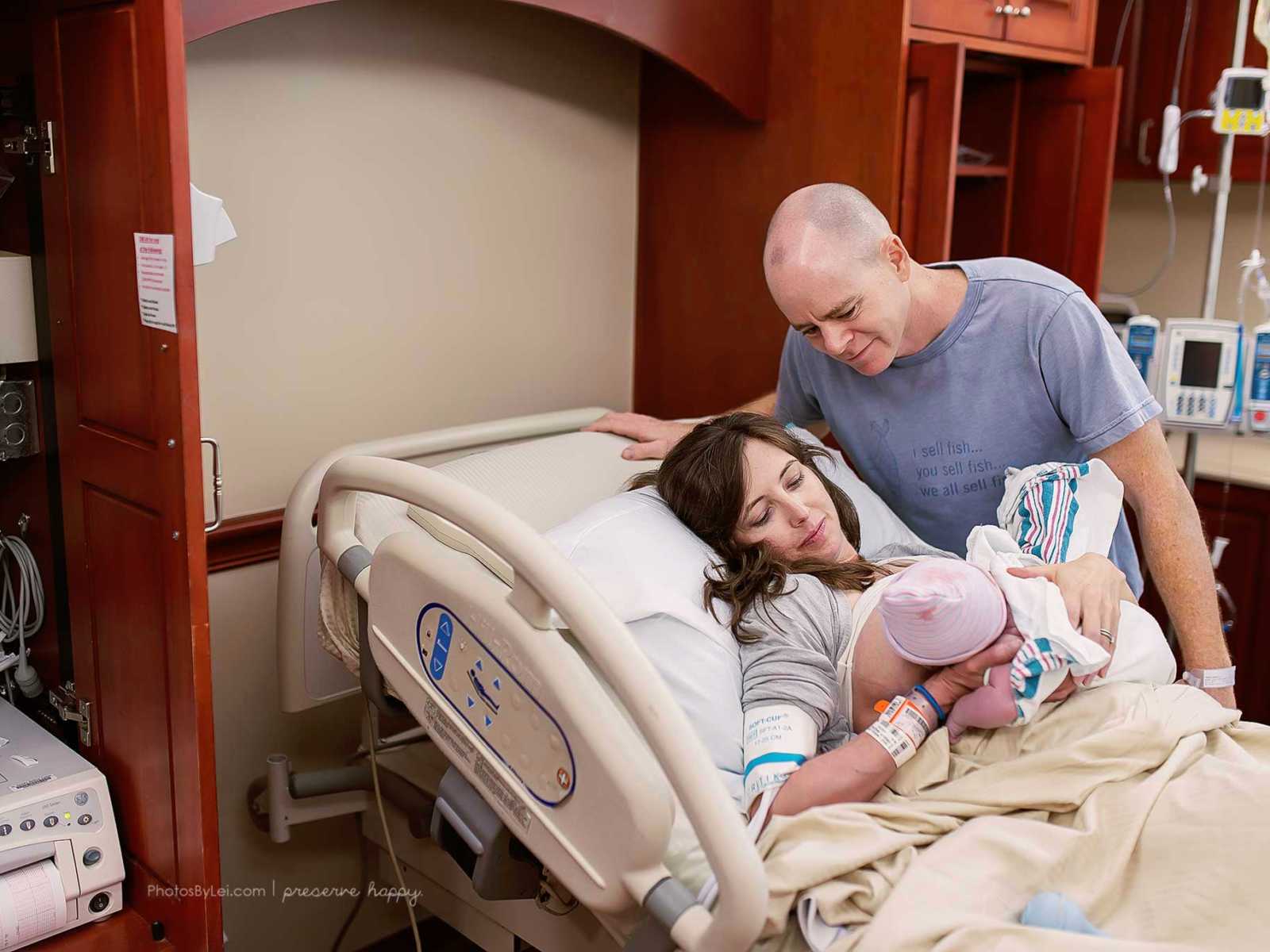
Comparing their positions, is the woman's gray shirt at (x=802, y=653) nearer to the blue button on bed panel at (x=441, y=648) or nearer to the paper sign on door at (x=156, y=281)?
the blue button on bed panel at (x=441, y=648)

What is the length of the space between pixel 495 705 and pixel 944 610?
55 centimetres

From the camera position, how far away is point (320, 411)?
2387mm

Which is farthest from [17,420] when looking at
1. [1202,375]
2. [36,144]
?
[1202,375]

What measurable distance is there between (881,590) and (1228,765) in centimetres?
50

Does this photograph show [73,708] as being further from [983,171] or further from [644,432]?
[983,171]

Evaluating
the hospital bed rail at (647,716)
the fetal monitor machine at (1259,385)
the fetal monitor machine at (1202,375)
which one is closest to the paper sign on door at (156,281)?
the hospital bed rail at (647,716)

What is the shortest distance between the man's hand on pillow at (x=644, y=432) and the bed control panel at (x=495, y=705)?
2.67ft

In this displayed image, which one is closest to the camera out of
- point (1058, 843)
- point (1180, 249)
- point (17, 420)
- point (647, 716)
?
point (647, 716)

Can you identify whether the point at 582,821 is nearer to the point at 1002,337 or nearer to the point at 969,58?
the point at 1002,337

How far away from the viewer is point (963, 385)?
2.07m

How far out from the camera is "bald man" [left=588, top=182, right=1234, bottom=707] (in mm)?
1896

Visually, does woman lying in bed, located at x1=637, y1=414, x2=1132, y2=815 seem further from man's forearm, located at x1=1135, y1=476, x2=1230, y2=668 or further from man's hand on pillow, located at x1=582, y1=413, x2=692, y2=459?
man's forearm, located at x1=1135, y1=476, x2=1230, y2=668

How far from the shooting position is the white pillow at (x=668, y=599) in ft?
5.31

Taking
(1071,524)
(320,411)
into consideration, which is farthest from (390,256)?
(1071,524)
